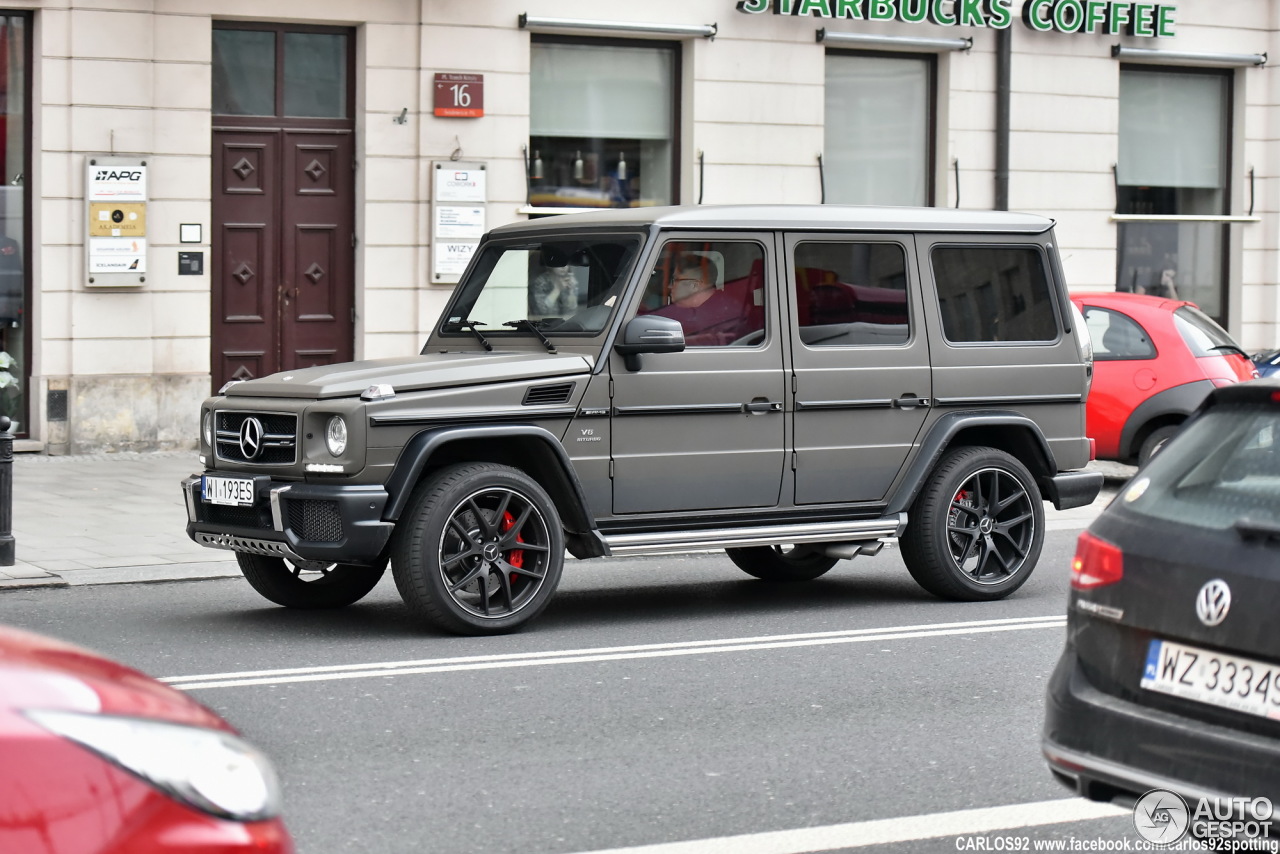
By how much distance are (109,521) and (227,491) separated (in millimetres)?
4350

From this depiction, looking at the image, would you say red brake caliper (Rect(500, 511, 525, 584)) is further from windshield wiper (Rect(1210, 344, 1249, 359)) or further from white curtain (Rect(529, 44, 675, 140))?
white curtain (Rect(529, 44, 675, 140))

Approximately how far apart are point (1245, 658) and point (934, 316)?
17.2 feet

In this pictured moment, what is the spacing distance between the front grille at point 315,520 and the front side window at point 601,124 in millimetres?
10356

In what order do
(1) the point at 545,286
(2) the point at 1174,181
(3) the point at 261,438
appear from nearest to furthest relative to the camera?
(3) the point at 261,438
(1) the point at 545,286
(2) the point at 1174,181

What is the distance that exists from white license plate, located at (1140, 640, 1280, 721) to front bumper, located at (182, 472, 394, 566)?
4.05 meters

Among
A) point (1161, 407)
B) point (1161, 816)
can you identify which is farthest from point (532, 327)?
point (1161, 407)

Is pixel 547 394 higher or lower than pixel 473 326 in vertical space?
lower

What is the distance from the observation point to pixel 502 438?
26.4ft

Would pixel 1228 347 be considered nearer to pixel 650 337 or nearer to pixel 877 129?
pixel 877 129


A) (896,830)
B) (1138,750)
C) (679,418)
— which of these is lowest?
(896,830)

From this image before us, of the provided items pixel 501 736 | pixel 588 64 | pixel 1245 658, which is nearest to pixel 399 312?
pixel 588 64

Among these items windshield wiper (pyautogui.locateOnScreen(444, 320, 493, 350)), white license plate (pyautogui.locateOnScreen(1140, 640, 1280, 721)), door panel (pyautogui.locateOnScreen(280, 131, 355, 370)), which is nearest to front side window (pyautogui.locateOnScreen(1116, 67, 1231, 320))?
door panel (pyautogui.locateOnScreen(280, 131, 355, 370))

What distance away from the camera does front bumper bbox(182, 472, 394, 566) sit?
7.52m

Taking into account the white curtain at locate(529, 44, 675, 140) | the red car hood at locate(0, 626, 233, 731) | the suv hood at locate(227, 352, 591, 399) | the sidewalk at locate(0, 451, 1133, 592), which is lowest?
the sidewalk at locate(0, 451, 1133, 592)
